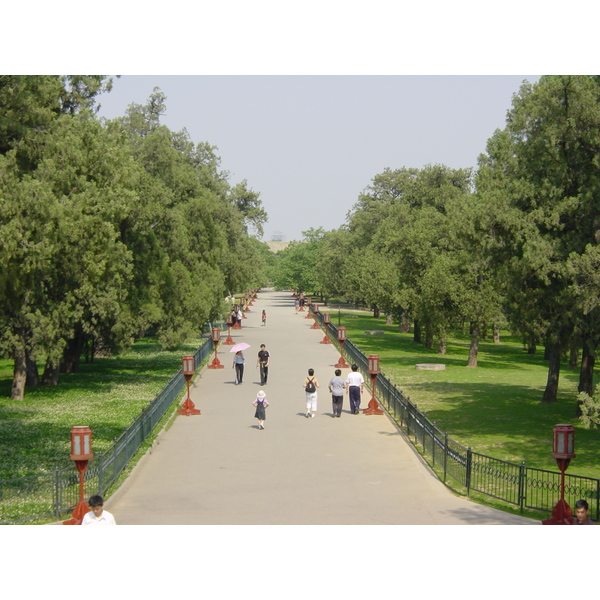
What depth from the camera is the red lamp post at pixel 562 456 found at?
12680mm

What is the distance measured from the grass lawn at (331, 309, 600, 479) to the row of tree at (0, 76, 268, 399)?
10884mm

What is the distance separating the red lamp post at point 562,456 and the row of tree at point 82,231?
13.3 meters

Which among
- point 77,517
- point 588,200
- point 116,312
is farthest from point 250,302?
point 77,517

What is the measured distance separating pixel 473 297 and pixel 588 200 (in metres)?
18.8

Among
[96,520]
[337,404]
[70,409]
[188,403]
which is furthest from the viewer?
[70,409]

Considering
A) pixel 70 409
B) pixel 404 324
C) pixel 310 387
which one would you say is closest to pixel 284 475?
pixel 310 387

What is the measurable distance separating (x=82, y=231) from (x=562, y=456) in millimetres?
16350

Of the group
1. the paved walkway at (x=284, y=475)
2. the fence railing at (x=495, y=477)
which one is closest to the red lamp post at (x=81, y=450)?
the paved walkway at (x=284, y=475)

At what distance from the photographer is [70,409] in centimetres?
2605

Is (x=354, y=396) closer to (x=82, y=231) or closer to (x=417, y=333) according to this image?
(x=82, y=231)

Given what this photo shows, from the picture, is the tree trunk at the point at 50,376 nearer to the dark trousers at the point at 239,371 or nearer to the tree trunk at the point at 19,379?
the tree trunk at the point at 19,379

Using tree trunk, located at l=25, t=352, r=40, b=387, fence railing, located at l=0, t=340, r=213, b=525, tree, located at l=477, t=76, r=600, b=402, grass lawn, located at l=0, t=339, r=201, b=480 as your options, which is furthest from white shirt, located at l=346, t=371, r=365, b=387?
tree trunk, located at l=25, t=352, r=40, b=387

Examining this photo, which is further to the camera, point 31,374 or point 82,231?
point 31,374

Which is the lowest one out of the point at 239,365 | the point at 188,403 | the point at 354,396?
the point at 188,403
